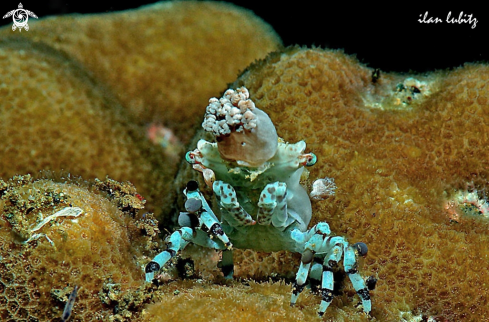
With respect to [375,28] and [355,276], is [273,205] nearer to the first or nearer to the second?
[355,276]

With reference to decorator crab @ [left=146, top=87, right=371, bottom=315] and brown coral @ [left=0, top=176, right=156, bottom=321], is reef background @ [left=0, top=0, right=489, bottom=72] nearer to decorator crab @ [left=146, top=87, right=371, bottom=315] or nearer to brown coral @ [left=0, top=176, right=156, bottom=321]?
decorator crab @ [left=146, top=87, right=371, bottom=315]

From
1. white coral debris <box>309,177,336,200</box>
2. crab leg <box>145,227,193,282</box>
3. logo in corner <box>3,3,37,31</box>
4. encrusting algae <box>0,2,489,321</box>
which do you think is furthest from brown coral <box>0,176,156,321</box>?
logo in corner <box>3,3,37,31</box>

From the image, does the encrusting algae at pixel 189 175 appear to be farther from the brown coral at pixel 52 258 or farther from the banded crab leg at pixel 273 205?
the banded crab leg at pixel 273 205

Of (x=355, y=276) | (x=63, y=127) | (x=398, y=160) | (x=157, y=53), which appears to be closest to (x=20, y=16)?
(x=157, y=53)

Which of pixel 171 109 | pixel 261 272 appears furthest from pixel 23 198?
pixel 171 109

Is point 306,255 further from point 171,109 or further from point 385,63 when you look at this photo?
point 385,63

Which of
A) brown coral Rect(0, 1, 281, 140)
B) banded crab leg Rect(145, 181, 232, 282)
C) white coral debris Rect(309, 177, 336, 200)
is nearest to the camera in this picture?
banded crab leg Rect(145, 181, 232, 282)

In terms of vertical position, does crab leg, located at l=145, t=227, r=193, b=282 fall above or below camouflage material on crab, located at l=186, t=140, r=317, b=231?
below
